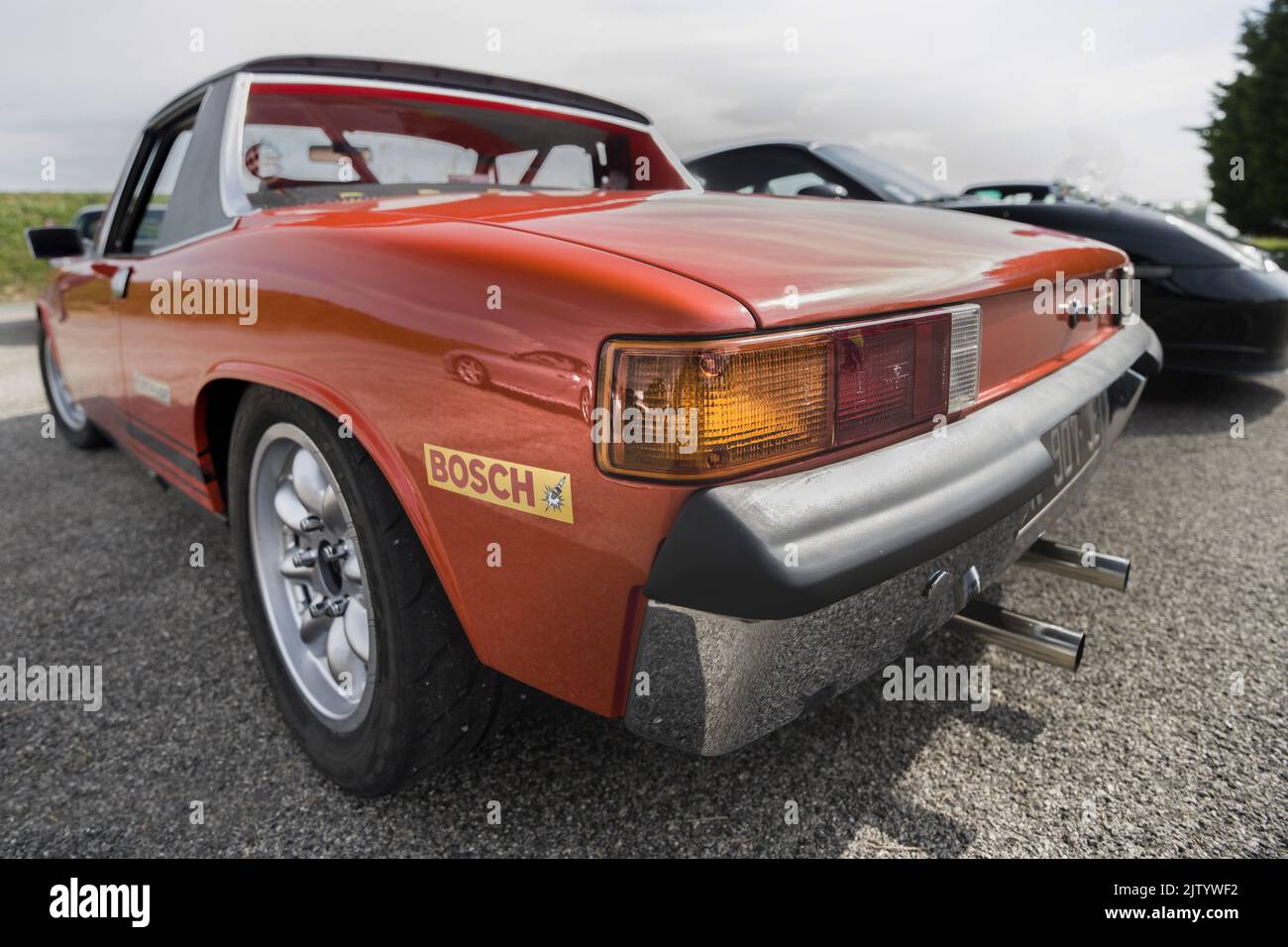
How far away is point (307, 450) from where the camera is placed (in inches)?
67.4

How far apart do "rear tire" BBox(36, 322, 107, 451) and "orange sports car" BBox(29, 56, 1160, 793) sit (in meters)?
2.52

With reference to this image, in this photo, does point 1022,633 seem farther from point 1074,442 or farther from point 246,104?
point 246,104

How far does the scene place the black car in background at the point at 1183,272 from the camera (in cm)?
405

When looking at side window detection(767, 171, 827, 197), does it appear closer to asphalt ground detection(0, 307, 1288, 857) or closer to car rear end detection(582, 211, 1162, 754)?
asphalt ground detection(0, 307, 1288, 857)

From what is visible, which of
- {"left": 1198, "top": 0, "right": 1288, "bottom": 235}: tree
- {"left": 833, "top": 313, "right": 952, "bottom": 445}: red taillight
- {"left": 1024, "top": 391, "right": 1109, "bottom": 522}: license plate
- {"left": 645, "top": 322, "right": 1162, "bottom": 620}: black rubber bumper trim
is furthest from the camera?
{"left": 1198, "top": 0, "right": 1288, "bottom": 235}: tree

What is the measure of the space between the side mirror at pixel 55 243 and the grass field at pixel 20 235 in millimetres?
13132

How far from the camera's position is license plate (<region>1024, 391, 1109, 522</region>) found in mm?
1656

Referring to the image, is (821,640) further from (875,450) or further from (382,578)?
(382,578)

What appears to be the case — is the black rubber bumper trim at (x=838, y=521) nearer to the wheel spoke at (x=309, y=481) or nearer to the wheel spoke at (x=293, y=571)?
the wheel spoke at (x=309, y=481)

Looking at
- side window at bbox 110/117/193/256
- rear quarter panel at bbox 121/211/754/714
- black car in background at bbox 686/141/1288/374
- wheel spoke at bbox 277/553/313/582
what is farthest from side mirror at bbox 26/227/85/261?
black car in background at bbox 686/141/1288/374

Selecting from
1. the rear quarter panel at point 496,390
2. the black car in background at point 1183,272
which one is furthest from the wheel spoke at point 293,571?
the black car in background at point 1183,272

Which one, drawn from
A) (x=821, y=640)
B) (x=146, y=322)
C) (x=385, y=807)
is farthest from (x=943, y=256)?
(x=146, y=322)

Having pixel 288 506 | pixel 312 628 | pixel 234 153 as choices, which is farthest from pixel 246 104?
pixel 312 628
